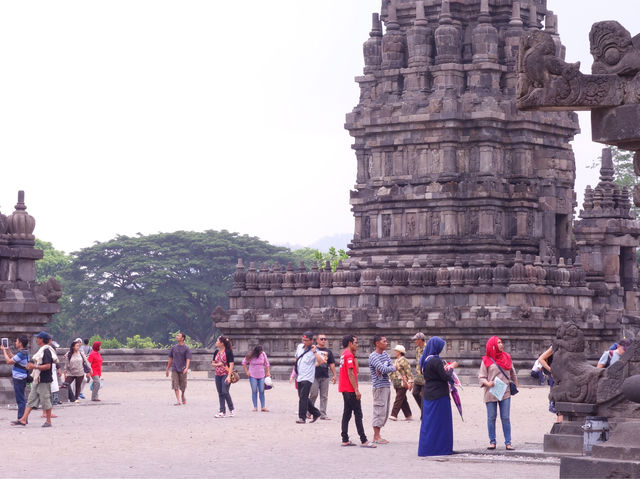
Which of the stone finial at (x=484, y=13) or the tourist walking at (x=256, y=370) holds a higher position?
the stone finial at (x=484, y=13)

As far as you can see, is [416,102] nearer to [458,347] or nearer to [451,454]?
[458,347]

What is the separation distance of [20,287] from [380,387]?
1196 cm

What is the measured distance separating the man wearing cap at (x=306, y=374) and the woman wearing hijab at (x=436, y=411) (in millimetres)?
6861

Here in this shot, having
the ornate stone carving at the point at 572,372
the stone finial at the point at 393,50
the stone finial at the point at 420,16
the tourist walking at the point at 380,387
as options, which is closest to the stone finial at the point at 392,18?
the stone finial at the point at 393,50

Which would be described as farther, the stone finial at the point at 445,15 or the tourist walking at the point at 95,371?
the stone finial at the point at 445,15

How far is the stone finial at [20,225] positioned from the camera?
3453 centimetres

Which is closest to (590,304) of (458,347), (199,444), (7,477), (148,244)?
(458,347)

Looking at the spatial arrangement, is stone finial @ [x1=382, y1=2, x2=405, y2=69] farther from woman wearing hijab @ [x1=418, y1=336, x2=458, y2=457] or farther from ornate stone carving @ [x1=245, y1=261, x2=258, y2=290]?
woman wearing hijab @ [x1=418, y1=336, x2=458, y2=457]

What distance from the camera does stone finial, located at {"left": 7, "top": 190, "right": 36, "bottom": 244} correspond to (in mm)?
34531

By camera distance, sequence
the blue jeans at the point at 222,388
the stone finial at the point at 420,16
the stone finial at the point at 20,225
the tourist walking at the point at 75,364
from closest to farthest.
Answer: the blue jeans at the point at 222,388 → the stone finial at the point at 20,225 → the tourist walking at the point at 75,364 → the stone finial at the point at 420,16

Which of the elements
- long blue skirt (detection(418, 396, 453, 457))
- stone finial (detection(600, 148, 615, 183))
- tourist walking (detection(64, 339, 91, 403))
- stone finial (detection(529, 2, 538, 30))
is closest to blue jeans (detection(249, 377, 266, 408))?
tourist walking (detection(64, 339, 91, 403))

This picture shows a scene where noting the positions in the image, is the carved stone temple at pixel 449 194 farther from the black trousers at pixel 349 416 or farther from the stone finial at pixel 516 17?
the black trousers at pixel 349 416

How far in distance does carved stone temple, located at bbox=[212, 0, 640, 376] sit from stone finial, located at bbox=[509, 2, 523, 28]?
8cm

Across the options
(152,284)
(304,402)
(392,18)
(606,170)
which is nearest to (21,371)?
(304,402)
